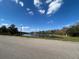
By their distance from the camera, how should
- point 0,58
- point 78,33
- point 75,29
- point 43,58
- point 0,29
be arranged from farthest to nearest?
point 0,29 < point 75,29 < point 78,33 < point 43,58 < point 0,58

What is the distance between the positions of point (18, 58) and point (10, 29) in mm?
68179

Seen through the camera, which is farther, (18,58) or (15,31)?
(15,31)

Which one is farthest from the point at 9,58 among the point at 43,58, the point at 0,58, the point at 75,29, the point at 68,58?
the point at 75,29

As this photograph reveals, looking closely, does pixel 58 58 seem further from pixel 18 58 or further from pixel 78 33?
pixel 78 33

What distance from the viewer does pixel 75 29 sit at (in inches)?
2375

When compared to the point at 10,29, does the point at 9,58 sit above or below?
below

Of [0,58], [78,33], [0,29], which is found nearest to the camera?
[0,58]

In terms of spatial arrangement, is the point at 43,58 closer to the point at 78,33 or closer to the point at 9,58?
the point at 9,58

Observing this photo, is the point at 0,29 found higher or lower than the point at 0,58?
higher

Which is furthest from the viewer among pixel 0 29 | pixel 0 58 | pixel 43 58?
pixel 0 29

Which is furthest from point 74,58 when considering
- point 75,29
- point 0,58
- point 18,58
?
point 75,29

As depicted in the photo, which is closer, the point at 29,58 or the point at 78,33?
the point at 29,58

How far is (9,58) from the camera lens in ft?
18.4

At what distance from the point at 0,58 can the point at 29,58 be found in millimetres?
1477
